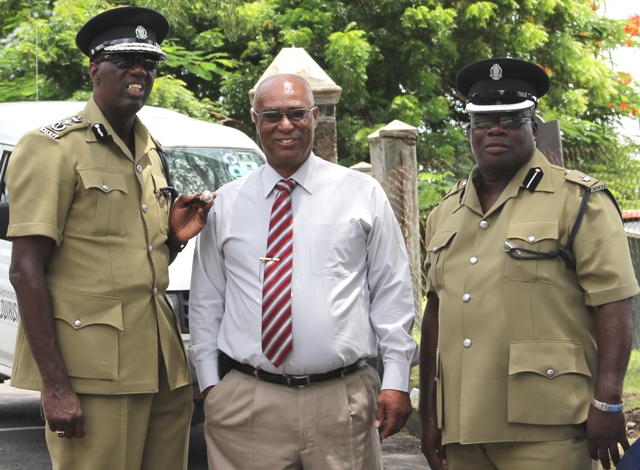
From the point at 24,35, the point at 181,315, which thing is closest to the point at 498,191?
the point at 181,315

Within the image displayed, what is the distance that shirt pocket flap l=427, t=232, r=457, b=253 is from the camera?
390cm

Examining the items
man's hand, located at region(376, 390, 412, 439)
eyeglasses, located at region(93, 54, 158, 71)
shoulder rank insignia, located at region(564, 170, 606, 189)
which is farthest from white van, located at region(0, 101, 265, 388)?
shoulder rank insignia, located at region(564, 170, 606, 189)

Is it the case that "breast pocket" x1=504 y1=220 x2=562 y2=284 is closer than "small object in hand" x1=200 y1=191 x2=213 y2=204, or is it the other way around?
"breast pocket" x1=504 y1=220 x2=562 y2=284

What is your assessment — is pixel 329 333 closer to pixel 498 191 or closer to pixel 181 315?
pixel 498 191

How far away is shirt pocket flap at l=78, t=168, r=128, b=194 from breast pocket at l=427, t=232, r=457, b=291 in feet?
4.19

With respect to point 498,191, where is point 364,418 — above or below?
below

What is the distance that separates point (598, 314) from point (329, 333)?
1013 millimetres

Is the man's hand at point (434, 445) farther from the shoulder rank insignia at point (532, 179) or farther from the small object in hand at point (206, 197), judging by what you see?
the small object in hand at point (206, 197)

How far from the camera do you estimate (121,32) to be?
13.4ft

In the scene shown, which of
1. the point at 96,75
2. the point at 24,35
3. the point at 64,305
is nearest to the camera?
the point at 64,305

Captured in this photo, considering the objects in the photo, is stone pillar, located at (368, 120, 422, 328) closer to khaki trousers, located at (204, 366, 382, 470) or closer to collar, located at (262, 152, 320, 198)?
collar, located at (262, 152, 320, 198)

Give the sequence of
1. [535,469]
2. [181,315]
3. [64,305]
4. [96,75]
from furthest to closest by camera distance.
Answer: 1. [181,315]
2. [96,75]
3. [64,305]
4. [535,469]

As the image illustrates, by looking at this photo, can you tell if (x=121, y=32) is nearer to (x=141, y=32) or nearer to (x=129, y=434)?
(x=141, y=32)

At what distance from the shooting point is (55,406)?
370 centimetres
